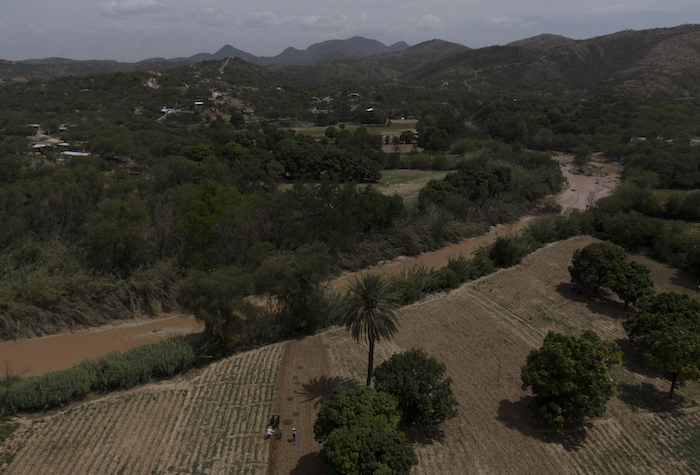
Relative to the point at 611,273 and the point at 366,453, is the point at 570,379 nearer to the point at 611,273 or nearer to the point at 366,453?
the point at 366,453

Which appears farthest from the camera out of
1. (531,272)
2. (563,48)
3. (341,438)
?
(563,48)

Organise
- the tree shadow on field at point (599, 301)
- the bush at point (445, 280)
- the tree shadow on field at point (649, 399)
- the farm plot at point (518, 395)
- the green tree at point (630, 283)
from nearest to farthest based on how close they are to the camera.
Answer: the farm plot at point (518, 395), the tree shadow on field at point (649, 399), the green tree at point (630, 283), the tree shadow on field at point (599, 301), the bush at point (445, 280)

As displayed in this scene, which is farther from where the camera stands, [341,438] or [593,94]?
[593,94]

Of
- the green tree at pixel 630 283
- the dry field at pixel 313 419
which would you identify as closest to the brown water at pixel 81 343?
the dry field at pixel 313 419

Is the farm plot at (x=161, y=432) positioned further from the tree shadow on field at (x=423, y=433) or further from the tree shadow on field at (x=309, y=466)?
the tree shadow on field at (x=423, y=433)

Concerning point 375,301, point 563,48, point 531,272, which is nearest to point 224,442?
point 375,301

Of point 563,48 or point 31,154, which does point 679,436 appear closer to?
point 31,154

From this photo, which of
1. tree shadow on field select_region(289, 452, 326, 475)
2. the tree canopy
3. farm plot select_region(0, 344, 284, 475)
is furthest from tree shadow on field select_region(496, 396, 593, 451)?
the tree canopy
